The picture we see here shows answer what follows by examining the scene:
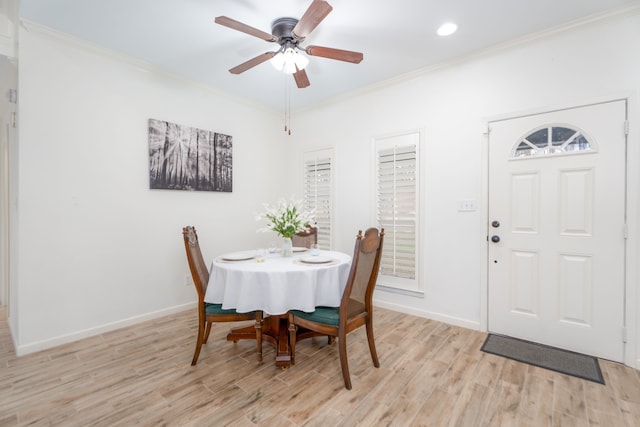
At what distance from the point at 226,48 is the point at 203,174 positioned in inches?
59.5

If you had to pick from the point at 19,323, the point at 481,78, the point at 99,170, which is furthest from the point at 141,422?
the point at 481,78

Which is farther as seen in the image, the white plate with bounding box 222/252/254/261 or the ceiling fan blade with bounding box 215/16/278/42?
the white plate with bounding box 222/252/254/261

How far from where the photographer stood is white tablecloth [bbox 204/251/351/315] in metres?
2.15

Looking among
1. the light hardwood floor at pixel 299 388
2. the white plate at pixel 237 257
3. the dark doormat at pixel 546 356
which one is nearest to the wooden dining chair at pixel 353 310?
the light hardwood floor at pixel 299 388

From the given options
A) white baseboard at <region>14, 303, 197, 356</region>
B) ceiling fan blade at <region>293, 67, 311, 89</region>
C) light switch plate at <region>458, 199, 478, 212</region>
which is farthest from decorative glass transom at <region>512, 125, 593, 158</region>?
white baseboard at <region>14, 303, 197, 356</region>

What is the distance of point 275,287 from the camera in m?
2.15

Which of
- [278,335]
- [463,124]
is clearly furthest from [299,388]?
[463,124]

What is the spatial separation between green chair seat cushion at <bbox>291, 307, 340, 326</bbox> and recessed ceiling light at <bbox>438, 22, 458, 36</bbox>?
8.36 feet

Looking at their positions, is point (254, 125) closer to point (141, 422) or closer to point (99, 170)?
point (99, 170)

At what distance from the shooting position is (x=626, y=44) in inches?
91.6

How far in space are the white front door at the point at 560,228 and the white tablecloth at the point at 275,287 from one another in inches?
69.3

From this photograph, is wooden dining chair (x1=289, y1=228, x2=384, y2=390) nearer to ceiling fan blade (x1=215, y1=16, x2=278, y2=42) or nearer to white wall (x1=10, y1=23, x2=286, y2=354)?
ceiling fan blade (x1=215, y1=16, x2=278, y2=42)

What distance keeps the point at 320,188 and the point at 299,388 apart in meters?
2.82

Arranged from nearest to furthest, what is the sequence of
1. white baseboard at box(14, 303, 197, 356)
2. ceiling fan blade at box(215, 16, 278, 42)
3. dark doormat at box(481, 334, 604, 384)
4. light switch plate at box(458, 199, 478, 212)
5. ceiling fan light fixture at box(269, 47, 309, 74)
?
1. ceiling fan blade at box(215, 16, 278, 42)
2. dark doormat at box(481, 334, 604, 384)
3. ceiling fan light fixture at box(269, 47, 309, 74)
4. white baseboard at box(14, 303, 197, 356)
5. light switch plate at box(458, 199, 478, 212)
